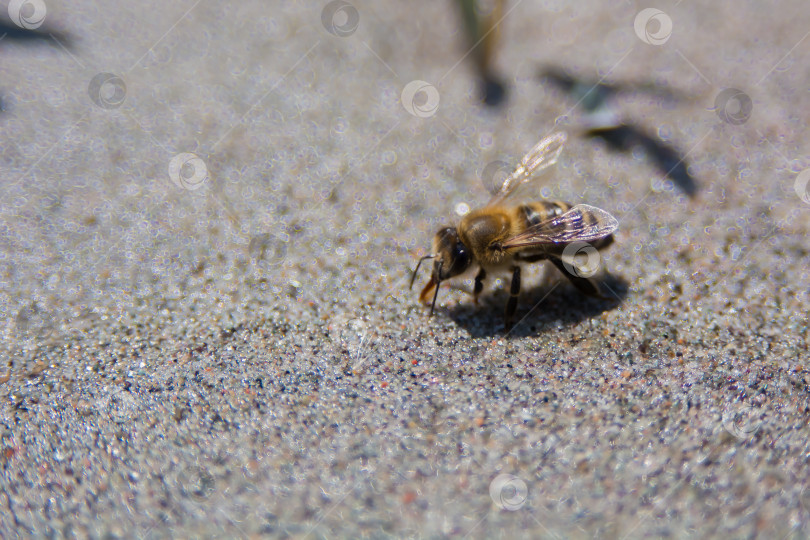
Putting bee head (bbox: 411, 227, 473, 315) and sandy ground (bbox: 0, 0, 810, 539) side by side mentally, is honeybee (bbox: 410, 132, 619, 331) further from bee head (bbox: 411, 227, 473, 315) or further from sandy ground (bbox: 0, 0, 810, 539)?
sandy ground (bbox: 0, 0, 810, 539)

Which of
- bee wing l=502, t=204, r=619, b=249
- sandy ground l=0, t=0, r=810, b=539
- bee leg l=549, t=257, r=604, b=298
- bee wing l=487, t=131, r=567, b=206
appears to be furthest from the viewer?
bee wing l=487, t=131, r=567, b=206

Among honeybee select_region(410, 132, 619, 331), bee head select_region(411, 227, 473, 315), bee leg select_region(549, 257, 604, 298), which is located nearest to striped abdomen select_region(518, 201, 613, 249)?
honeybee select_region(410, 132, 619, 331)

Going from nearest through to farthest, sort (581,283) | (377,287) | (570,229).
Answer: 1. (570,229)
2. (581,283)
3. (377,287)

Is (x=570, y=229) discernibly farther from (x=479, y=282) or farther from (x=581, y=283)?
(x=479, y=282)

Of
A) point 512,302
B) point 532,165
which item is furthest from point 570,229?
point 532,165

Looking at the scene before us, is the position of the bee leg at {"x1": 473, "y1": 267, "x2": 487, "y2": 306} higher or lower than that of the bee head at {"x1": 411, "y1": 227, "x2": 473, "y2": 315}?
lower

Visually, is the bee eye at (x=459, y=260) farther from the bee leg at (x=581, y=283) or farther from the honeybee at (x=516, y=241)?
the bee leg at (x=581, y=283)
